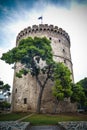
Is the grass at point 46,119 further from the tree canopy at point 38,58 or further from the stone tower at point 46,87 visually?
the stone tower at point 46,87

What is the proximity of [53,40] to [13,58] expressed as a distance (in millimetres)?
8909

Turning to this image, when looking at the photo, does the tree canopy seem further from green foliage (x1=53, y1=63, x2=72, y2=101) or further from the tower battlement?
the tower battlement

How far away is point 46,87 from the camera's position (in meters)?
20.3

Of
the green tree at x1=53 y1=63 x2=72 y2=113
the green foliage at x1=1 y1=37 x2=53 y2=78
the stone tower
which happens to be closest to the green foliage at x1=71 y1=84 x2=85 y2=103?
the green tree at x1=53 y1=63 x2=72 y2=113

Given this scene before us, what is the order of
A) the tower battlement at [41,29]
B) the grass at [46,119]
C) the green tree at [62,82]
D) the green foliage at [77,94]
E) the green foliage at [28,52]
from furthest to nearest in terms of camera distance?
the tower battlement at [41,29]
the green foliage at [77,94]
the green tree at [62,82]
the green foliage at [28,52]
the grass at [46,119]

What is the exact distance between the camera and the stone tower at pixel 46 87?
1980 cm

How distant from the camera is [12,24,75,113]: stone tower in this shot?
19797 mm

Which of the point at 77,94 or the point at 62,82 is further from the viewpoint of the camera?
the point at 77,94

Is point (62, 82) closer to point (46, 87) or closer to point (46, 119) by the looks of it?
point (46, 87)

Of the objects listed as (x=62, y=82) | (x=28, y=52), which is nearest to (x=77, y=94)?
(x=62, y=82)

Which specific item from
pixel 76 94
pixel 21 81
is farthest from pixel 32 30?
pixel 76 94

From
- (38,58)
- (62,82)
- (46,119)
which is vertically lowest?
(46,119)

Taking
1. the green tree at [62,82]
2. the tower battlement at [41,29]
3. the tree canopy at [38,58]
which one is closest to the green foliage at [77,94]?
the green tree at [62,82]

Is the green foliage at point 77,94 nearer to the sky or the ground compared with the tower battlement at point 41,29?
nearer to the ground
